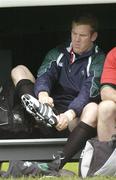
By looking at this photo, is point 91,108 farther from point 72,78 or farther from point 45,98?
point 72,78

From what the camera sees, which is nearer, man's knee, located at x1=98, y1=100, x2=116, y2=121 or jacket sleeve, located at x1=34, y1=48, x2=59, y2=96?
man's knee, located at x1=98, y1=100, x2=116, y2=121

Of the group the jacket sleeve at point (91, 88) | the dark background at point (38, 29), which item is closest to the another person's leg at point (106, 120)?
the jacket sleeve at point (91, 88)

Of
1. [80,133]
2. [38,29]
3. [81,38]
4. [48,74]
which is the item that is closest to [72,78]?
[48,74]

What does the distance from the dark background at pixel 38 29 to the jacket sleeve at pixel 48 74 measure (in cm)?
80

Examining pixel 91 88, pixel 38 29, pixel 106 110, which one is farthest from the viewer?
pixel 38 29

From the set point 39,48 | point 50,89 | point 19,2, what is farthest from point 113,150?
point 39,48

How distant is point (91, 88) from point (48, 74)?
0.42m

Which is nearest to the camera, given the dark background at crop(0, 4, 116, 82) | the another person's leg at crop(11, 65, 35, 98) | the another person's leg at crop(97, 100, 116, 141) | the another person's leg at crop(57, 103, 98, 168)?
the another person's leg at crop(97, 100, 116, 141)

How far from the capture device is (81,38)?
22.5 feet

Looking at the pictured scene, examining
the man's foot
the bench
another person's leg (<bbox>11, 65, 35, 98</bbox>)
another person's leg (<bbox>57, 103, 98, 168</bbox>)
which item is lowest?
the bench

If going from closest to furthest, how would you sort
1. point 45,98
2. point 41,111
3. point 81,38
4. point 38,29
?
point 41,111, point 45,98, point 81,38, point 38,29

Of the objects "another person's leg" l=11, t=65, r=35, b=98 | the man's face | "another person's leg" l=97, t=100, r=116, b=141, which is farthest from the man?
"another person's leg" l=11, t=65, r=35, b=98

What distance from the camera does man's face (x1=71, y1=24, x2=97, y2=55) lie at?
6840 mm

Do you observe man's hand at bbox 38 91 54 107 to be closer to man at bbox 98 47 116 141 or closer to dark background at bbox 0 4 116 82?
man at bbox 98 47 116 141
